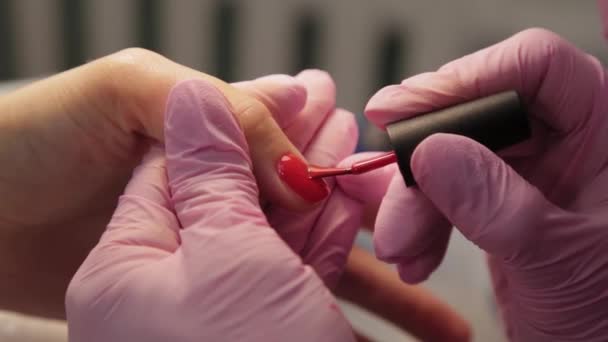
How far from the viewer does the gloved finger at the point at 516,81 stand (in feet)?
2.18

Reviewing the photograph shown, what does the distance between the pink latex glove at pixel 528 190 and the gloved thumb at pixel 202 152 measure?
0.51 ft

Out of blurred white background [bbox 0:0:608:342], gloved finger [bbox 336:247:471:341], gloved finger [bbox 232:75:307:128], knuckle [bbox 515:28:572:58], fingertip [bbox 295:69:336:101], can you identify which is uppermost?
knuckle [bbox 515:28:572:58]

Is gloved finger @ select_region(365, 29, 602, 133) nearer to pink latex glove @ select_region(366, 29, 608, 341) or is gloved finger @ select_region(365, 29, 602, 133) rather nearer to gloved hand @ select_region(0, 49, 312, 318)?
pink latex glove @ select_region(366, 29, 608, 341)

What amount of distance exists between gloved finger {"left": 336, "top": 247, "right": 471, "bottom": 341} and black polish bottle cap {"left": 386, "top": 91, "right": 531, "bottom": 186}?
0.37 meters

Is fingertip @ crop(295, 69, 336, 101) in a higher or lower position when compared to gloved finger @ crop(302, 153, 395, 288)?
higher

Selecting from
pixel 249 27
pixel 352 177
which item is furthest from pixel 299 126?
pixel 249 27

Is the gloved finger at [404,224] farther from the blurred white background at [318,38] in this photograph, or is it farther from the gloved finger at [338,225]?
the blurred white background at [318,38]

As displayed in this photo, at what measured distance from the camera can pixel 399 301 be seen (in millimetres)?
994

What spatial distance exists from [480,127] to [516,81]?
0.25 ft

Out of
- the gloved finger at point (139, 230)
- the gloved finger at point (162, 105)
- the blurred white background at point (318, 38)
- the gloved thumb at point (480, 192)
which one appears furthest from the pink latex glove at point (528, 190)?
the blurred white background at point (318, 38)

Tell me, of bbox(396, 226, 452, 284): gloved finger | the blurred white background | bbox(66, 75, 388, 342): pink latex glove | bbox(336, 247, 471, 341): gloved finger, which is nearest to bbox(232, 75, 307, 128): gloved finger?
bbox(66, 75, 388, 342): pink latex glove

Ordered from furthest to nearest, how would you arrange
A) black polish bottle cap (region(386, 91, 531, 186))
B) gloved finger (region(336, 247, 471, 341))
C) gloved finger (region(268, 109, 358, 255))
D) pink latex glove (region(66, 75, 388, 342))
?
gloved finger (region(336, 247, 471, 341)) → gloved finger (region(268, 109, 358, 255)) → black polish bottle cap (region(386, 91, 531, 186)) → pink latex glove (region(66, 75, 388, 342))

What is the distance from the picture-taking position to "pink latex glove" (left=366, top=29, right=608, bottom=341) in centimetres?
60

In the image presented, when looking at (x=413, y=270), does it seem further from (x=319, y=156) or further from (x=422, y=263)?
(x=319, y=156)
